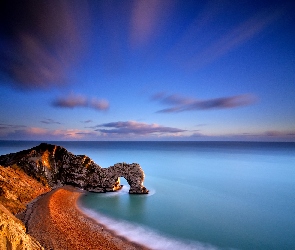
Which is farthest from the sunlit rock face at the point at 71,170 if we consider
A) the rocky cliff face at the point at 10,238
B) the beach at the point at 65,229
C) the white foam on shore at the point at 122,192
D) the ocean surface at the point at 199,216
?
the rocky cliff face at the point at 10,238

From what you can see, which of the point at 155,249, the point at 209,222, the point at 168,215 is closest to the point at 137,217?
the point at 168,215

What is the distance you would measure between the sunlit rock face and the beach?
6851 mm

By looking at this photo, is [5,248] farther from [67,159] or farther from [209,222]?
[67,159]

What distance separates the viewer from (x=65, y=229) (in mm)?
17391

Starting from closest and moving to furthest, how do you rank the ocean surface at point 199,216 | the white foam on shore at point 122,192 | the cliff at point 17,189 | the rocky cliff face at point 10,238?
the rocky cliff face at point 10,238 < the ocean surface at point 199,216 < the cliff at point 17,189 < the white foam on shore at point 122,192

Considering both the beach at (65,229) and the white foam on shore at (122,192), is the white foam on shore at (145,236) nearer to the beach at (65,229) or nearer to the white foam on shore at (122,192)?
the beach at (65,229)

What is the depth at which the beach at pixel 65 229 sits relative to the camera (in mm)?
15359

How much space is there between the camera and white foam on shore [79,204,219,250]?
17.5 m

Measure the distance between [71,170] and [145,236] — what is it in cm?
1845

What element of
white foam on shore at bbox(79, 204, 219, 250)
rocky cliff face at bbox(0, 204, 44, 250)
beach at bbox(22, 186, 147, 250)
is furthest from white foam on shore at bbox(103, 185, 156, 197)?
rocky cliff face at bbox(0, 204, 44, 250)

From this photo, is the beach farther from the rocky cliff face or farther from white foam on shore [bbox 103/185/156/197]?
→ the rocky cliff face

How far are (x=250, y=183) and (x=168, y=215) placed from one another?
92.8 feet

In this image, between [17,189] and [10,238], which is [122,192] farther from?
[10,238]

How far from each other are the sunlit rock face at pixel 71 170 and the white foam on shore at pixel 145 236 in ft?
29.0
